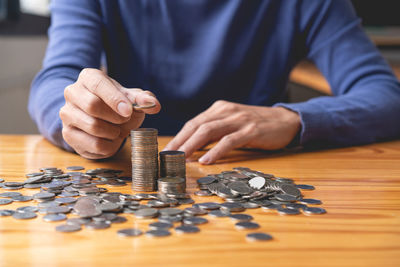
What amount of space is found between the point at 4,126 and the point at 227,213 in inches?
116

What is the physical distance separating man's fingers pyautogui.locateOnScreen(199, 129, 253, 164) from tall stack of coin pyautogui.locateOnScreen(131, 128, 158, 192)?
257 millimetres

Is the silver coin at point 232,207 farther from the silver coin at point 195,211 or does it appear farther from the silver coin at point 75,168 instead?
the silver coin at point 75,168

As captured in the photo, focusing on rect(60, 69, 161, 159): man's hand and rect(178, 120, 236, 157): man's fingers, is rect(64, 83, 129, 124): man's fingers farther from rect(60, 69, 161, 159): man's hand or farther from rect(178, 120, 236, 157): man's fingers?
rect(178, 120, 236, 157): man's fingers

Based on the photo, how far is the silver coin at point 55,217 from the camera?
69 cm

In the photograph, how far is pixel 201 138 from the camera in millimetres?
1155

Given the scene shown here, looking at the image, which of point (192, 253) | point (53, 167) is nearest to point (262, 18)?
point (53, 167)

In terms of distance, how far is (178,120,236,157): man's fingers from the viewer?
3.76 feet

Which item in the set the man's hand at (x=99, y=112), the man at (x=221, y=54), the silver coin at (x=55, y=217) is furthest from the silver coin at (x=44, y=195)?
the man at (x=221, y=54)

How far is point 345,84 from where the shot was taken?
163 centimetres

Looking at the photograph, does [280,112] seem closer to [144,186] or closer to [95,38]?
[144,186]

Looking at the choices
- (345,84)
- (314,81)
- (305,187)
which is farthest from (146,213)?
(314,81)

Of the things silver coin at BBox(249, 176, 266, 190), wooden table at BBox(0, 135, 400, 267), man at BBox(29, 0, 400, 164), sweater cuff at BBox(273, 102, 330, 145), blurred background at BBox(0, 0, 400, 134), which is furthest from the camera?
blurred background at BBox(0, 0, 400, 134)

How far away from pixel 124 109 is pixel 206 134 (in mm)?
343

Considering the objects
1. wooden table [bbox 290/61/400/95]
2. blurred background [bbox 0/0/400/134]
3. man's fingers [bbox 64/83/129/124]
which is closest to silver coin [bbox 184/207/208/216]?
man's fingers [bbox 64/83/129/124]
